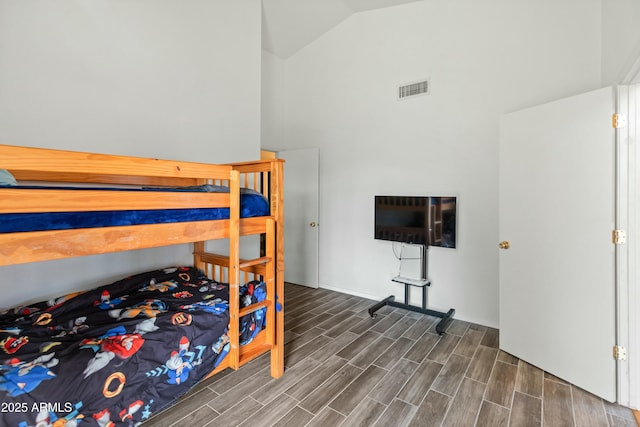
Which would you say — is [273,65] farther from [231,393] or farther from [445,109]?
[231,393]

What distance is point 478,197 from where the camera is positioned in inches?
118

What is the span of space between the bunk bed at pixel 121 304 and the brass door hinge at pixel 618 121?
223 cm

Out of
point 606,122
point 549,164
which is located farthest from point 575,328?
point 606,122

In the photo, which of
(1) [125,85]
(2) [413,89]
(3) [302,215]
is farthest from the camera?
(3) [302,215]

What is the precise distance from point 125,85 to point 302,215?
268 centimetres

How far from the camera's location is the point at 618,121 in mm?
1868

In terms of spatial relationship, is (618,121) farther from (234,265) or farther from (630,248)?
(234,265)

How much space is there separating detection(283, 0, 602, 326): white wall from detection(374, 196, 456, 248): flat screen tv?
0.63 feet

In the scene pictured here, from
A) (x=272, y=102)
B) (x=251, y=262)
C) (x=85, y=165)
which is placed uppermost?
(x=272, y=102)

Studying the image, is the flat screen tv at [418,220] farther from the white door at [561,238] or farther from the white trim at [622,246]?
the white trim at [622,246]

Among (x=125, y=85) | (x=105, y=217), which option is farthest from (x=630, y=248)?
(x=125, y=85)

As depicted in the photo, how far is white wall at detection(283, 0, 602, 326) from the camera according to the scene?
2666 mm

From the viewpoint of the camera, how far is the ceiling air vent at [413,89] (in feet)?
10.9

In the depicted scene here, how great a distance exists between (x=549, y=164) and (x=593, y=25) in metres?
1.32
